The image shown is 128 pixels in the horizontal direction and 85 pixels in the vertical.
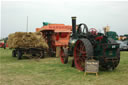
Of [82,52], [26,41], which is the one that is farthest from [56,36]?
[82,52]

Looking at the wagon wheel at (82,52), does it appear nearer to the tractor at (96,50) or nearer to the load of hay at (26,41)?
the tractor at (96,50)

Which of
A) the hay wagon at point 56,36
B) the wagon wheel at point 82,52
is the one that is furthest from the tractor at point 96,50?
the hay wagon at point 56,36

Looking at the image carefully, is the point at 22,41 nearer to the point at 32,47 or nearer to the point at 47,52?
→ the point at 32,47

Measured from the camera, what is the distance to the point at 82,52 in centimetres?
757

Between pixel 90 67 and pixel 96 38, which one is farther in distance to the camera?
pixel 96 38

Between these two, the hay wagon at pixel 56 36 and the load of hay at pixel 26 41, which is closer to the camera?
the load of hay at pixel 26 41

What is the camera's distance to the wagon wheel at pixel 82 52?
7.01 meters

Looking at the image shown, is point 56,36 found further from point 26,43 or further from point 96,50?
point 96,50

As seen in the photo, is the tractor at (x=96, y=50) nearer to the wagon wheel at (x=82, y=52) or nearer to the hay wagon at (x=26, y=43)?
the wagon wheel at (x=82, y=52)

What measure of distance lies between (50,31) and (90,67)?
8.78 metres

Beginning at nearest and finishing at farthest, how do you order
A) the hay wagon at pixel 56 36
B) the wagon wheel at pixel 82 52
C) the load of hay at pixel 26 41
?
the wagon wheel at pixel 82 52
the load of hay at pixel 26 41
the hay wagon at pixel 56 36

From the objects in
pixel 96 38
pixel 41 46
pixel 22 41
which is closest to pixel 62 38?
pixel 41 46

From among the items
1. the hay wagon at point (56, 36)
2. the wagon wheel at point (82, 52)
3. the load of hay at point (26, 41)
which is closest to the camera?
the wagon wheel at point (82, 52)

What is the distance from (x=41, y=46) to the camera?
492 inches
